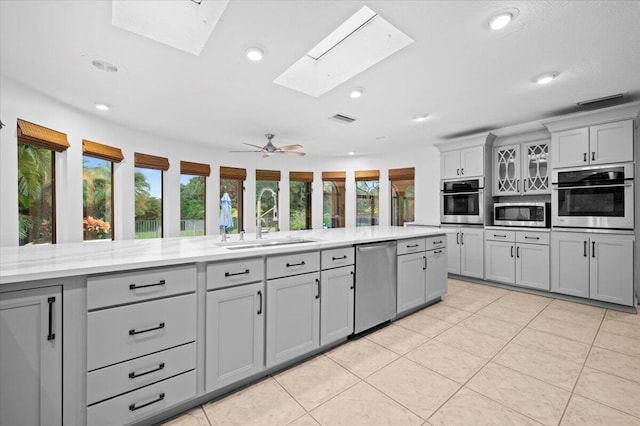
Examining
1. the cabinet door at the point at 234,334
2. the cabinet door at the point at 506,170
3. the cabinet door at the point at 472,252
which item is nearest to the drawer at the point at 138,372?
the cabinet door at the point at 234,334

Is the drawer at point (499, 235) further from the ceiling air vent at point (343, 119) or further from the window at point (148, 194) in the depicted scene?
the window at point (148, 194)

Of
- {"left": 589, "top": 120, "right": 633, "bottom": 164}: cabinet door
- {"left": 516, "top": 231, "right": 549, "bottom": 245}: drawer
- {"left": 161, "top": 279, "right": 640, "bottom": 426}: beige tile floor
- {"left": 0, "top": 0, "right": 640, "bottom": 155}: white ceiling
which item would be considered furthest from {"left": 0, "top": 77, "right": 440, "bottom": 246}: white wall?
{"left": 161, "top": 279, "right": 640, "bottom": 426}: beige tile floor

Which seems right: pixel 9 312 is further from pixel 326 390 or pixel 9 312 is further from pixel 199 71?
pixel 199 71

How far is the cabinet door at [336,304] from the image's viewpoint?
221cm

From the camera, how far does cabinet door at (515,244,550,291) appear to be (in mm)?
3727

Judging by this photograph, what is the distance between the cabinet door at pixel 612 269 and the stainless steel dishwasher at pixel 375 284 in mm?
2659

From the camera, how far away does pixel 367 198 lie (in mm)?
6555

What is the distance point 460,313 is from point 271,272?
2.42m

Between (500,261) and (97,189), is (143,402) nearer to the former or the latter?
(97,189)

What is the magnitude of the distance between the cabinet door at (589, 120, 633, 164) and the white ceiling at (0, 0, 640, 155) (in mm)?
362

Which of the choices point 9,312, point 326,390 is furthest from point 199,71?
point 326,390

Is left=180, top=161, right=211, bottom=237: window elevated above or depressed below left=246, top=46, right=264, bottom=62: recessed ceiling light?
below

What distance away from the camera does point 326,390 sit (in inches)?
70.8

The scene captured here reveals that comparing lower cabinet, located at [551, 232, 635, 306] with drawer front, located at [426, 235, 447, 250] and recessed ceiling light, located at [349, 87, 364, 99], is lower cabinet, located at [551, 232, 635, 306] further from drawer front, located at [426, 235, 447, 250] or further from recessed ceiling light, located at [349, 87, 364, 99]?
recessed ceiling light, located at [349, 87, 364, 99]
